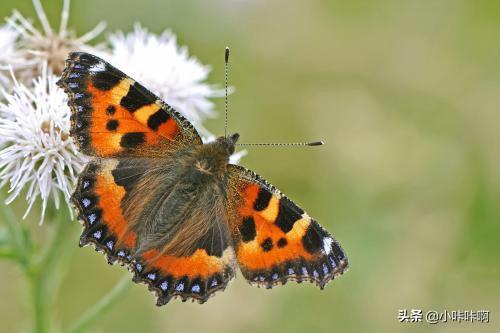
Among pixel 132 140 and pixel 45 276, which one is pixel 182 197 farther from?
pixel 45 276

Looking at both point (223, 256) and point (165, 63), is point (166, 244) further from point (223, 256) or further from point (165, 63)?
point (165, 63)

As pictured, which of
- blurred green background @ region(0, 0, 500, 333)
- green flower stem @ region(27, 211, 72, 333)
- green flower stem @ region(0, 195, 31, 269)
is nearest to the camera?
green flower stem @ region(0, 195, 31, 269)

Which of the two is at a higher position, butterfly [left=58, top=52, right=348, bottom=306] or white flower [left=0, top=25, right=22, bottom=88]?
white flower [left=0, top=25, right=22, bottom=88]

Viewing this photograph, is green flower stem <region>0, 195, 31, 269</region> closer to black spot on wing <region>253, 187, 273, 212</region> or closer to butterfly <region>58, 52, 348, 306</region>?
butterfly <region>58, 52, 348, 306</region>

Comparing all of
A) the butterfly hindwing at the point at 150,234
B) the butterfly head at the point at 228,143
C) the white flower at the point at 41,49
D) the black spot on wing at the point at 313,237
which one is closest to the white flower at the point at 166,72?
the white flower at the point at 41,49

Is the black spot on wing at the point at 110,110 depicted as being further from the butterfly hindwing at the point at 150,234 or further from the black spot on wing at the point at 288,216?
the black spot on wing at the point at 288,216

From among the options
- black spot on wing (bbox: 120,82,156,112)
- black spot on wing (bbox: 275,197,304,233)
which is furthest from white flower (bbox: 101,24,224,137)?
black spot on wing (bbox: 275,197,304,233)
